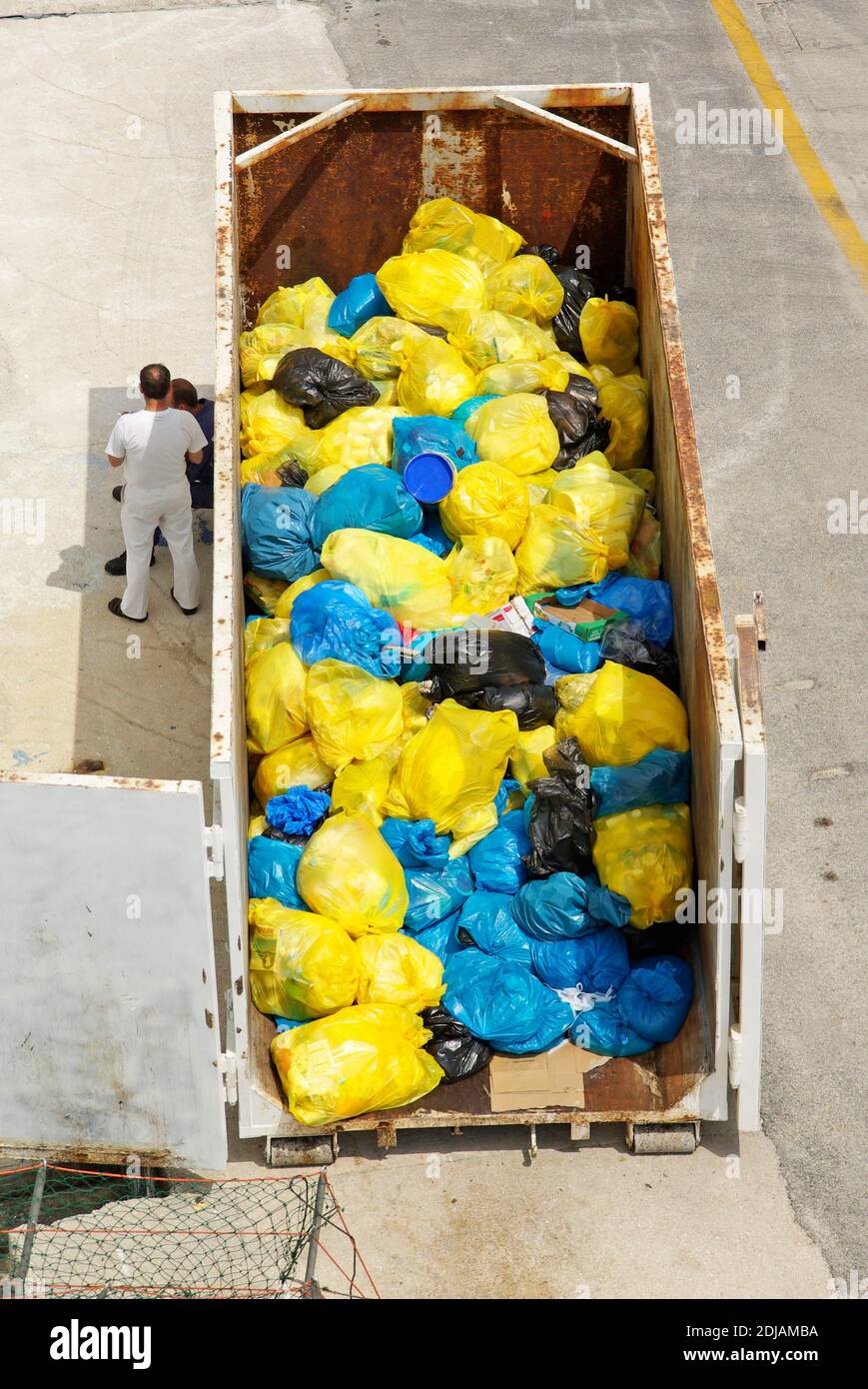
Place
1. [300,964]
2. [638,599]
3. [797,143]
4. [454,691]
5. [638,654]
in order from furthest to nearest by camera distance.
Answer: [797,143] < [638,599] < [638,654] < [454,691] < [300,964]

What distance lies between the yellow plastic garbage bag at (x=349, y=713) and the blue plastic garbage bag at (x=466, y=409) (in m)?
1.66

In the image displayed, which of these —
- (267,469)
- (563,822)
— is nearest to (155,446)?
(267,469)

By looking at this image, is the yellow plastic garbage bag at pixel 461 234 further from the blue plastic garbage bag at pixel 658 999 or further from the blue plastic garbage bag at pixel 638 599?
the blue plastic garbage bag at pixel 658 999

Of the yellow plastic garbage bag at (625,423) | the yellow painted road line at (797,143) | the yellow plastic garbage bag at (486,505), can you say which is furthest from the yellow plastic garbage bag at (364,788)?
the yellow painted road line at (797,143)

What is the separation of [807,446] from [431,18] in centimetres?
521

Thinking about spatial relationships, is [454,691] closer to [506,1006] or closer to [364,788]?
[364,788]

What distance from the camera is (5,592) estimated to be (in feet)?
25.2

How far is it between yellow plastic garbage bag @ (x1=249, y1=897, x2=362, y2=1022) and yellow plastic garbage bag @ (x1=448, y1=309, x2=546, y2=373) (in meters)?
3.05

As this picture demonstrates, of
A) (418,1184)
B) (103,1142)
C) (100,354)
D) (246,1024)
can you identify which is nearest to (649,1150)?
(418,1184)

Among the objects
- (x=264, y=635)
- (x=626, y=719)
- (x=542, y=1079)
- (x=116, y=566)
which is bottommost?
(x=542, y=1079)

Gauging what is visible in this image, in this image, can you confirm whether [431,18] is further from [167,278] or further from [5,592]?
[5,592]

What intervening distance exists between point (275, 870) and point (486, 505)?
1865 mm

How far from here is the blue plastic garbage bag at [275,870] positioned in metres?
5.66

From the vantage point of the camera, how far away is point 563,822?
5.70 metres
